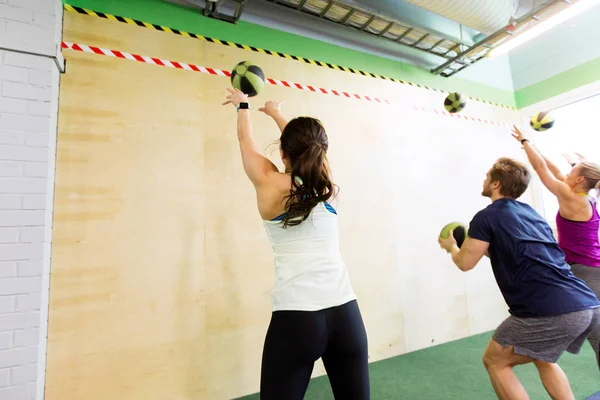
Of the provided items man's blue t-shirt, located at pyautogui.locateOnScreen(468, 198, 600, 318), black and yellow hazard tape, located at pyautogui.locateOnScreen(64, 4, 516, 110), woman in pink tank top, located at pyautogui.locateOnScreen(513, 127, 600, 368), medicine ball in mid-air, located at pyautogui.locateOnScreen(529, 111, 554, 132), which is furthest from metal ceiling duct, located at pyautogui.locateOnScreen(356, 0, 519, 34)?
man's blue t-shirt, located at pyautogui.locateOnScreen(468, 198, 600, 318)

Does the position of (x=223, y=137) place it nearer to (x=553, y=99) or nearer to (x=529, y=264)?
(x=529, y=264)

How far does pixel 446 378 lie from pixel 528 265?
1.58m

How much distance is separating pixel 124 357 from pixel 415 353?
2797mm

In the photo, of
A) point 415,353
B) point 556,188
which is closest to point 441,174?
point 556,188

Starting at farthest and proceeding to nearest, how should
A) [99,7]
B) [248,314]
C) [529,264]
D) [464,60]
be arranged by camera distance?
[464,60] < [248,314] < [99,7] < [529,264]

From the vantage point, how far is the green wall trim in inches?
171

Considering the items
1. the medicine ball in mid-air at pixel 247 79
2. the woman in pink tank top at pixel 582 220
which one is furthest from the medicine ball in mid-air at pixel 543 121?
the medicine ball in mid-air at pixel 247 79

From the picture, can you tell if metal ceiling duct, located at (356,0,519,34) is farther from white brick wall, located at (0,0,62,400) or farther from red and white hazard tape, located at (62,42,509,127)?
white brick wall, located at (0,0,62,400)

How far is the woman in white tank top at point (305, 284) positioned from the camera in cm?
124

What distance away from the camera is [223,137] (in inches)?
116

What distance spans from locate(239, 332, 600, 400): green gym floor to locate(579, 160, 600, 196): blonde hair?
5.17 feet

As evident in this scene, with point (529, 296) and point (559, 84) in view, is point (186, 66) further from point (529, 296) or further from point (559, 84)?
point (559, 84)

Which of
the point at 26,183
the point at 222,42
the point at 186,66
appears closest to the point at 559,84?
the point at 222,42

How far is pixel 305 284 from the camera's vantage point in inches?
51.1
